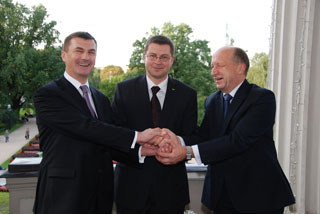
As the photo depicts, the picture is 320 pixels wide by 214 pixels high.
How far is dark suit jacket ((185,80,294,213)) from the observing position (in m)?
2.31

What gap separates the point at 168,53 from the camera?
2.63 m

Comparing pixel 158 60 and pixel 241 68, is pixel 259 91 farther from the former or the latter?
pixel 158 60

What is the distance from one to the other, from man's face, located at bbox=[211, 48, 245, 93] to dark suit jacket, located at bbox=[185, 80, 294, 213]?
86 millimetres

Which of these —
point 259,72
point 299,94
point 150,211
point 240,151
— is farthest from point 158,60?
point 259,72

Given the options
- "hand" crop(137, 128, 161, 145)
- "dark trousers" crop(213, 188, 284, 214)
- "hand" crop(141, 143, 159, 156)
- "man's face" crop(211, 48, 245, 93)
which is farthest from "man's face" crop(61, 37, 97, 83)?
"dark trousers" crop(213, 188, 284, 214)

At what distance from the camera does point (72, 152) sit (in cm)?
216

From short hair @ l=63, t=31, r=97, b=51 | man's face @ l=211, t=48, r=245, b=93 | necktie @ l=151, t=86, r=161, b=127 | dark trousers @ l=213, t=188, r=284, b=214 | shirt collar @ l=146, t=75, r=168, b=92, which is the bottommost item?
dark trousers @ l=213, t=188, r=284, b=214

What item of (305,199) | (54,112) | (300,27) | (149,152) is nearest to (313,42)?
(300,27)

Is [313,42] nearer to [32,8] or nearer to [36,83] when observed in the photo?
[36,83]

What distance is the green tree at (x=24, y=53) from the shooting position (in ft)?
73.0

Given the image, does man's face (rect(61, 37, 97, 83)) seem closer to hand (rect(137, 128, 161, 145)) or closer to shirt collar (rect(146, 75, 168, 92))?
shirt collar (rect(146, 75, 168, 92))

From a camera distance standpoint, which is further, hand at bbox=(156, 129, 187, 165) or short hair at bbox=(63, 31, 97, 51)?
hand at bbox=(156, 129, 187, 165)

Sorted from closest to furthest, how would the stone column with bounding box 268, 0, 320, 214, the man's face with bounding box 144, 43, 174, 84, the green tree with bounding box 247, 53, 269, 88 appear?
the man's face with bounding box 144, 43, 174, 84, the stone column with bounding box 268, 0, 320, 214, the green tree with bounding box 247, 53, 269, 88

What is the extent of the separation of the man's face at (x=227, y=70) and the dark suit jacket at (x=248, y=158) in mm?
86
